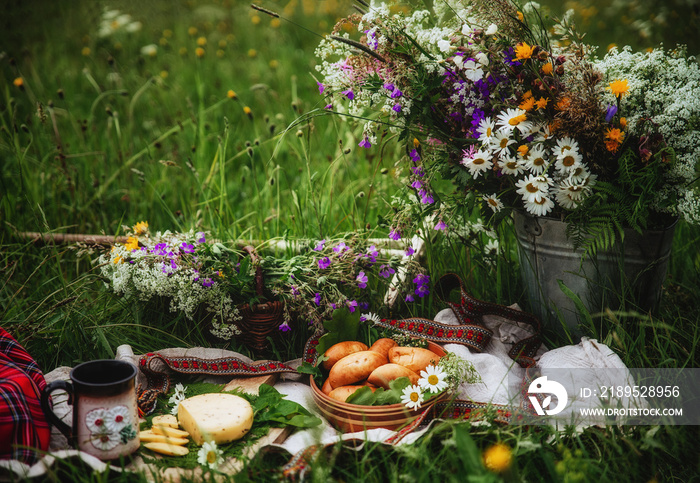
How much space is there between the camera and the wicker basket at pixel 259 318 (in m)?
2.24

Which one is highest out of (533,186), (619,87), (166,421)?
(619,87)

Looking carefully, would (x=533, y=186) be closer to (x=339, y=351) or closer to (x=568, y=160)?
(x=568, y=160)

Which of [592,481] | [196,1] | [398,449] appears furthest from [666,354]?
[196,1]

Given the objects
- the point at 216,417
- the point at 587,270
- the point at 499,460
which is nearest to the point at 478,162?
the point at 587,270

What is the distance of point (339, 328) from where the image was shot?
218 centimetres

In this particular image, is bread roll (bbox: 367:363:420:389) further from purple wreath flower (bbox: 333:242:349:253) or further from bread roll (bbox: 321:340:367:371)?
purple wreath flower (bbox: 333:242:349:253)

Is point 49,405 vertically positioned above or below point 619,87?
below

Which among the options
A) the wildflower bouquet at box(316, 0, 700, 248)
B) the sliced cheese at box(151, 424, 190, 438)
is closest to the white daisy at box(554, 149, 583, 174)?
the wildflower bouquet at box(316, 0, 700, 248)

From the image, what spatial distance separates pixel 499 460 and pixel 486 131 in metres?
1.09

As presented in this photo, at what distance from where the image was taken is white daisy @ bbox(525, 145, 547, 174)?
6.31 feet

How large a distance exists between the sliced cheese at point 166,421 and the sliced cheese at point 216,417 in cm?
3

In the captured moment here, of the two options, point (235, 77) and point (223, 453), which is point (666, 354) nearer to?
point (223, 453)

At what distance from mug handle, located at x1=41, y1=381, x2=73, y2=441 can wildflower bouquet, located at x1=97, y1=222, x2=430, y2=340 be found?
64cm

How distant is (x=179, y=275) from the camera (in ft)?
7.22
